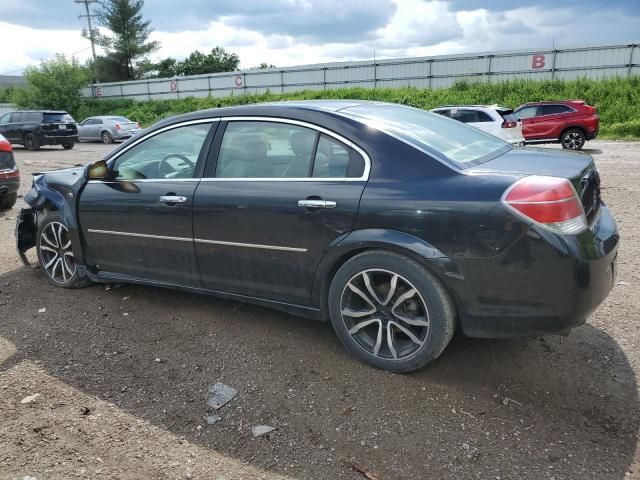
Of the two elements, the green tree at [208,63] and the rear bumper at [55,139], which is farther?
the green tree at [208,63]

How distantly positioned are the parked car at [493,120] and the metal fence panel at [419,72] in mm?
14604

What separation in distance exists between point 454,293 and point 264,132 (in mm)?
1693

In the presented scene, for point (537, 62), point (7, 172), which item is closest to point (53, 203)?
point (7, 172)

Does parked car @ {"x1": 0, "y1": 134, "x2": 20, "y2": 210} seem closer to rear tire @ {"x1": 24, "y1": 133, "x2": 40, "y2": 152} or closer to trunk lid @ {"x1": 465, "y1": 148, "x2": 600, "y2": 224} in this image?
trunk lid @ {"x1": 465, "y1": 148, "x2": 600, "y2": 224}

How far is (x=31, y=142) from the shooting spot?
2134 cm

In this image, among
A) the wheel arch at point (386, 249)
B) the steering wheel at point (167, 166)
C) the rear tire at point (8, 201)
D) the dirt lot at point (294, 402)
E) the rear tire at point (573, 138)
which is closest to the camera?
the dirt lot at point (294, 402)

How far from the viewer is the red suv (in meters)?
16.5

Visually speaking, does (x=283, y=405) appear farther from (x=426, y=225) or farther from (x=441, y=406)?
(x=426, y=225)

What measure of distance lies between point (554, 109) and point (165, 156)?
15920 mm

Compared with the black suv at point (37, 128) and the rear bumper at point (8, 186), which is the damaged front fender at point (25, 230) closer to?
the rear bumper at point (8, 186)

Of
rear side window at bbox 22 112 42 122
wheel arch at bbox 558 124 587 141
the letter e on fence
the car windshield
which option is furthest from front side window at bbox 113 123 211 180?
the letter e on fence

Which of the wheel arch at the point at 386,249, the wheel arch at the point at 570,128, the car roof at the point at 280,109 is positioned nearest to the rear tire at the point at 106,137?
the wheel arch at the point at 570,128

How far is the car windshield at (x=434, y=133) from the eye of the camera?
3145 millimetres

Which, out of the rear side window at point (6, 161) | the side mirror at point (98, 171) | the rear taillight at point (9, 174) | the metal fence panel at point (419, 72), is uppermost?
the metal fence panel at point (419, 72)
